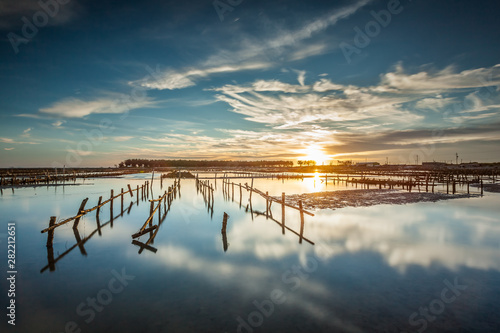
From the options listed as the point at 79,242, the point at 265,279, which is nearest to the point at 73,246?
the point at 79,242

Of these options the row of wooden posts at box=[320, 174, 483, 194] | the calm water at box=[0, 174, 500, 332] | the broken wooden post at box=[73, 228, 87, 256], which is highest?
the row of wooden posts at box=[320, 174, 483, 194]

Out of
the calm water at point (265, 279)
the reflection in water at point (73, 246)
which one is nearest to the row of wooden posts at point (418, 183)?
the calm water at point (265, 279)

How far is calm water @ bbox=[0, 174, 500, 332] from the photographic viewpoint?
786cm

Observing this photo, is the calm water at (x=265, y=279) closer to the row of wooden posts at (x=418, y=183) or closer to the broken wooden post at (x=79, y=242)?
the broken wooden post at (x=79, y=242)

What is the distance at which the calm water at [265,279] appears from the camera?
7.86m

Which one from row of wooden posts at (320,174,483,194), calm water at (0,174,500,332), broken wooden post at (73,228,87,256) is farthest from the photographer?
row of wooden posts at (320,174,483,194)

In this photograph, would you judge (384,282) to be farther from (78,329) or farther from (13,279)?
(13,279)

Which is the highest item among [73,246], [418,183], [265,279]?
[418,183]

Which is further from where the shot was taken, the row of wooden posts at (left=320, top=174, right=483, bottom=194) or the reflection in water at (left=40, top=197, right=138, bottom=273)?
the row of wooden posts at (left=320, top=174, right=483, bottom=194)

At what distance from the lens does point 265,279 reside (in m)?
10.9

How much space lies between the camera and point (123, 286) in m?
10.2

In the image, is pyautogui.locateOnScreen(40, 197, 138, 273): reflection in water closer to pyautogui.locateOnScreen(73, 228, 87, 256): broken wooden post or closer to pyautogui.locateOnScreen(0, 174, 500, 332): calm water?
pyautogui.locateOnScreen(73, 228, 87, 256): broken wooden post

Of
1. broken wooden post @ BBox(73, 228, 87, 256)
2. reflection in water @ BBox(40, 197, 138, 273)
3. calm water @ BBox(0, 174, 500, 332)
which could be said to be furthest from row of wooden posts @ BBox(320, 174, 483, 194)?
broken wooden post @ BBox(73, 228, 87, 256)

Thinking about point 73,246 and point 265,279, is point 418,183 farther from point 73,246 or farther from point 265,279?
point 73,246
